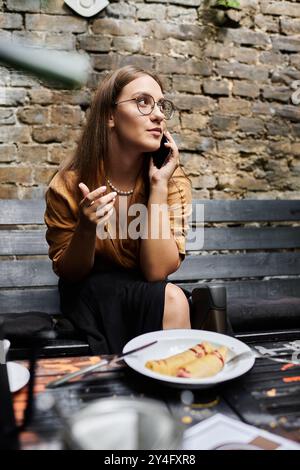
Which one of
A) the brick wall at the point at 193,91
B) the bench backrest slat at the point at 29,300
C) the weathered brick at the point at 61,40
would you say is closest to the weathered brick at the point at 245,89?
the brick wall at the point at 193,91

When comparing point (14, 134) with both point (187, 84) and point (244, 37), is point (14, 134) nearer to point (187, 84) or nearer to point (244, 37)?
point (187, 84)

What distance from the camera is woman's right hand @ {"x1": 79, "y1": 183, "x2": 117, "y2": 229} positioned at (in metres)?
1.61

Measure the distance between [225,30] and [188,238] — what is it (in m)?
1.67

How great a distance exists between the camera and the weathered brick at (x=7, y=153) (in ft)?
9.59

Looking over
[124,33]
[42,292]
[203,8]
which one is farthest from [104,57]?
[42,292]

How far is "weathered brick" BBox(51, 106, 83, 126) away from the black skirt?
142 centimetres

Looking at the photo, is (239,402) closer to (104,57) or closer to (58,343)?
(58,343)

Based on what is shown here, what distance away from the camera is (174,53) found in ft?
10.4

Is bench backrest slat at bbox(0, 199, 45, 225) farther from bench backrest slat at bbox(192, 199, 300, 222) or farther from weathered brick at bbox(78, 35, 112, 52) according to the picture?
weathered brick at bbox(78, 35, 112, 52)

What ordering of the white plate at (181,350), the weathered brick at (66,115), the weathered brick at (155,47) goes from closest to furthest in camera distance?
1. the white plate at (181,350)
2. the weathered brick at (66,115)
3. the weathered brick at (155,47)

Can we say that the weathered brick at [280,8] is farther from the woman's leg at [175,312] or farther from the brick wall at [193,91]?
the woman's leg at [175,312]

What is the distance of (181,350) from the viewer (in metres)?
1.21

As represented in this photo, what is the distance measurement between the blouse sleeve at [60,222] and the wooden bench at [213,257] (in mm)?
Answer: 501

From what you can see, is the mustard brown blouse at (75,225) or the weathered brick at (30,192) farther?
the weathered brick at (30,192)
